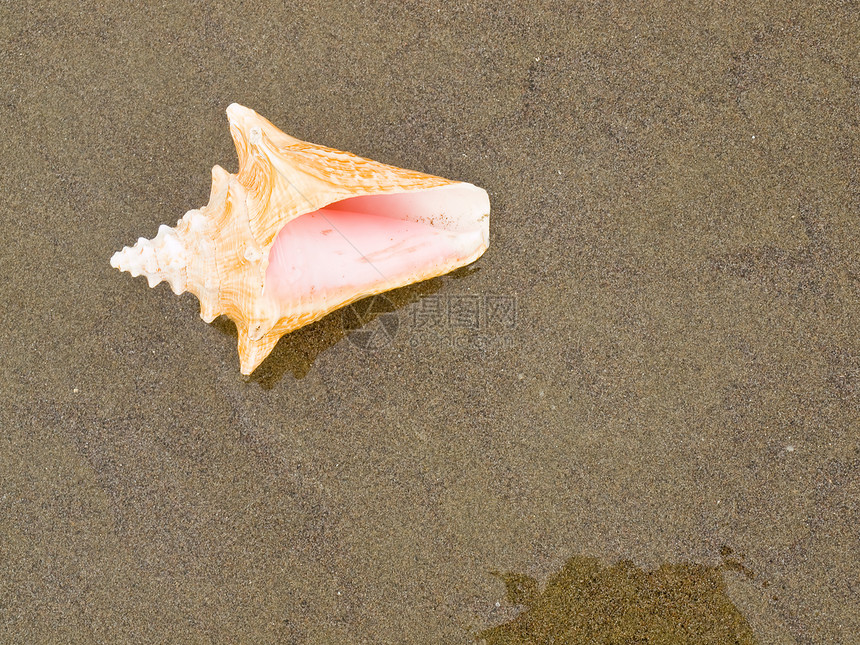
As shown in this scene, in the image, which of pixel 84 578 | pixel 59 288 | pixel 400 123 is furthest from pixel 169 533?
pixel 400 123

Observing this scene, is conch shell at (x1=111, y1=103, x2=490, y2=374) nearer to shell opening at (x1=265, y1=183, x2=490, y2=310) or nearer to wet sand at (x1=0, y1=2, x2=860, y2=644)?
shell opening at (x1=265, y1=183, x2=490, y2=310)

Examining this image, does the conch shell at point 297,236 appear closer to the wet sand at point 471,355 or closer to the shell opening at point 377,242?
the shell opening at point 377,242

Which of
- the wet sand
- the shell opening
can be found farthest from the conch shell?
the wet sand

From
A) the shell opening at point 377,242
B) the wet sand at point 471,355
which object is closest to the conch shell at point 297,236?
the shell opening at point 377,242

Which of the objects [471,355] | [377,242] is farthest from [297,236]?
[471,355]

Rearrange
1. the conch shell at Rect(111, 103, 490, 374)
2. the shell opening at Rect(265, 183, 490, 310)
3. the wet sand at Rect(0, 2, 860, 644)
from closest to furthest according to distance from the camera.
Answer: the conch shell at Rect(111, 103, 490, 374), the shell opening at Rect(265, 183, 490, 310), the wet sand at Rect(0, 2, 860, 644)

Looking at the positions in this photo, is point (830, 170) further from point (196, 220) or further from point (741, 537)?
point (196, 220)
